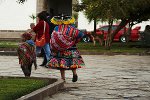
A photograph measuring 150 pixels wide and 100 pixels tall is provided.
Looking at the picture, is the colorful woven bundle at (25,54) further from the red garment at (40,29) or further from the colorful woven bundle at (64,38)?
the red garment at (40,29)

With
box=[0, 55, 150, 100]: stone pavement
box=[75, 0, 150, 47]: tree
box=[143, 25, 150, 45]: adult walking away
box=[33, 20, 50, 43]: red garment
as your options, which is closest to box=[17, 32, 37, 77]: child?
box=[0, 55, 150, 100]: stone pavement

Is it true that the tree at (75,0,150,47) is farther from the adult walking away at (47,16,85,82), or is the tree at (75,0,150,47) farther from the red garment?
the adult walking away at (47,16,85,82)

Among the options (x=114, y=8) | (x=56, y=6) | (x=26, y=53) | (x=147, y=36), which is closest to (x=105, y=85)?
(x=26, y=53)

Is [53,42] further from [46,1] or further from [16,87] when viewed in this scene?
[46,1]

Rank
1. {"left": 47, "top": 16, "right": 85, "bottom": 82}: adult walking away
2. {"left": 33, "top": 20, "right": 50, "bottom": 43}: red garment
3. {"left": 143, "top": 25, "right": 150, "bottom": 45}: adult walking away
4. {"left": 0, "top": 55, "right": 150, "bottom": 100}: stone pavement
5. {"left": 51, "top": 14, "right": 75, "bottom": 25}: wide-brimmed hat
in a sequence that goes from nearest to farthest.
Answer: {"left": 0, "top": 55, "right": 150, "bottom": 100}: stone pavement < {"left": 47, "top": 16, "right": 85, "bottom": 82}: adult walking away < {"left": 51, "top": 14, "right": 75, "bottom": 25}: wide-brimmed hat < {"left": 33, "top": 20, "right": 50, "bottom": 43}: red garment < {"left": 143, "top": 25, "right": 150, "bottom": 45}: adult walking away

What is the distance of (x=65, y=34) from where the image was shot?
11.4m

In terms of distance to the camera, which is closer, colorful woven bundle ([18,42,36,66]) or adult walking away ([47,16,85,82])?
adult walking away ([47,16,85,82])

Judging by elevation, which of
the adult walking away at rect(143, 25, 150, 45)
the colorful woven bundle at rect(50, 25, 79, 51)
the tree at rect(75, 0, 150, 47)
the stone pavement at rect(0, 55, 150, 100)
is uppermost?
the tree at rect(75, 0, 150, 47)

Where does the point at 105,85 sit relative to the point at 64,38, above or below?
below

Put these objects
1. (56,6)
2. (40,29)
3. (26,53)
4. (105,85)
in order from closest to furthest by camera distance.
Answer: (105,85)
(26,53)
(40,29)
(56,6)

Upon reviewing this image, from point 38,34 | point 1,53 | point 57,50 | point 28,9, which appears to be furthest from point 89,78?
point 28,9

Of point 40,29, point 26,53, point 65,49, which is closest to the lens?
point 65,49

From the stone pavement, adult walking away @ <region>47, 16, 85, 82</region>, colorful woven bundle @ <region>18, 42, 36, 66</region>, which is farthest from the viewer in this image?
colorful woven bundle @ <region>18, 42, 36, 66</region>

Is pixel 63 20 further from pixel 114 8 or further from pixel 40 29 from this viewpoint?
pixel 114 8
